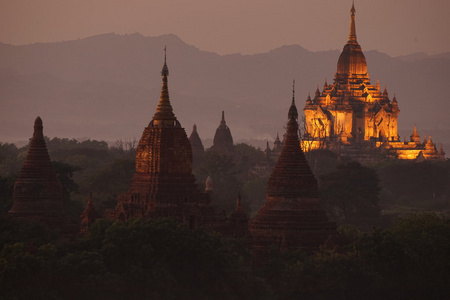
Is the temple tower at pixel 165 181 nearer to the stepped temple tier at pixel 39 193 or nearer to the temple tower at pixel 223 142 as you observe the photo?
the stepped temple tier at pixel 39 193

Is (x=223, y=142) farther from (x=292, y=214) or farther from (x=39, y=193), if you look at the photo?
(x=39, y=193)

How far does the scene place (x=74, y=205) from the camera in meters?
75.4

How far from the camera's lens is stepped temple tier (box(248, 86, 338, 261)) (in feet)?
207

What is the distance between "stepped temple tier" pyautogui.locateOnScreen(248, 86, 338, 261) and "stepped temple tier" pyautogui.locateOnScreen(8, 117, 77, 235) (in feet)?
24.3

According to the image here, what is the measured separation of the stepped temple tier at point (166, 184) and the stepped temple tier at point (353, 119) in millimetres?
88034

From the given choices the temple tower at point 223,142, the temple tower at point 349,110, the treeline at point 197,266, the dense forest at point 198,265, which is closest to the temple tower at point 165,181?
the dense forest at point 198,265

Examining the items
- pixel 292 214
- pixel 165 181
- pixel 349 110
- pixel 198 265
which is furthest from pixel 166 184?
pixel 349 110

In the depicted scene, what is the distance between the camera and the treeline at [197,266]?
51.4 metres

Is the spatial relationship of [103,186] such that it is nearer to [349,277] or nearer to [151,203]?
[151,203]

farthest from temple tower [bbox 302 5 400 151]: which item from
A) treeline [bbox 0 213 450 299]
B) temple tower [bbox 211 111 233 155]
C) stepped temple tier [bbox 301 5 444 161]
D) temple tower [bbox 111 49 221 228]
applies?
treeline [bbox 0 213 450 299]

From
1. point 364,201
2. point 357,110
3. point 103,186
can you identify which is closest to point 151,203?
point 103,186

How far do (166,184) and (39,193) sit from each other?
5091mm

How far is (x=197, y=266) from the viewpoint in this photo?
181 ft

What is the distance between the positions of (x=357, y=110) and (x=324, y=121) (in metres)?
3.33
